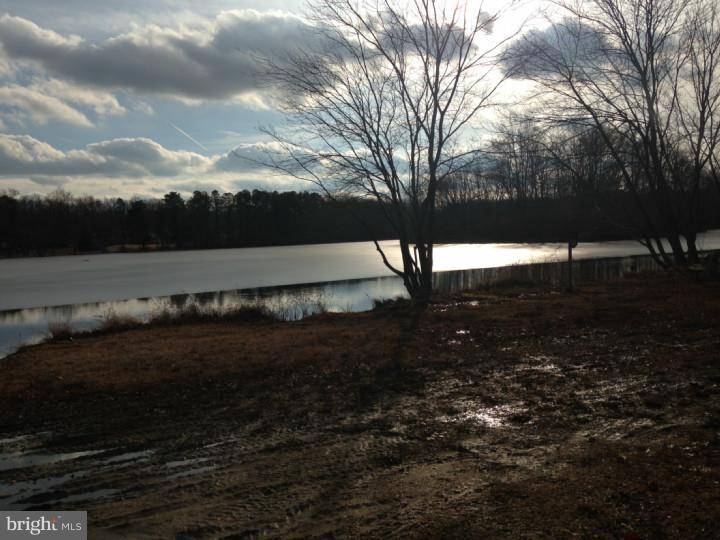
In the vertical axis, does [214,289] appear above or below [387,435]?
above

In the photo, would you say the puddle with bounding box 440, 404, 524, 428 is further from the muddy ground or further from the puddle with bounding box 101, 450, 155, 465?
the puddle with bounding box 101, 450, 155, 465

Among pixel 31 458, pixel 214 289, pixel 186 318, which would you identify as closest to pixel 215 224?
pixel 214 289

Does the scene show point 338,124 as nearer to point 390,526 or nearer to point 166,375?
point 166,375

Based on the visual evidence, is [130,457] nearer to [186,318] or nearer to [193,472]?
[193,472]

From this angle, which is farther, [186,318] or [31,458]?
[186,318]

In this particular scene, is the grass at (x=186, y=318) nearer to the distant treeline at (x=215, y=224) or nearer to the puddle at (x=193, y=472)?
the puddle at (x=193, y=472)

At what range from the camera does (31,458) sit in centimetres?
517

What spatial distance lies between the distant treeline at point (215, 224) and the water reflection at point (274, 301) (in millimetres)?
37733

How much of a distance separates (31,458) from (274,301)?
639 inches

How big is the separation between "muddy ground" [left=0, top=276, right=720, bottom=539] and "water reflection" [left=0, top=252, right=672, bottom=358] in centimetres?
762

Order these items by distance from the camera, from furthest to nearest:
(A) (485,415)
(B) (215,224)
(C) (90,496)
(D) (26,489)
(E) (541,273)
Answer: (B) (215,224)
(E) (541,273)
(A) (485,415)
(D) (26,489)
(C) (90,496)

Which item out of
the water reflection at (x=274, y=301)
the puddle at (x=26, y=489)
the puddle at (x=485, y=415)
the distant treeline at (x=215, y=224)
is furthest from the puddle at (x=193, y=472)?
the distant treeline at (x=215, y=224)

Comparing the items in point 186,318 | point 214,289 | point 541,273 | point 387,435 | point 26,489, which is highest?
point 541,273

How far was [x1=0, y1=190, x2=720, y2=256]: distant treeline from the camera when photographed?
73.3 meters
